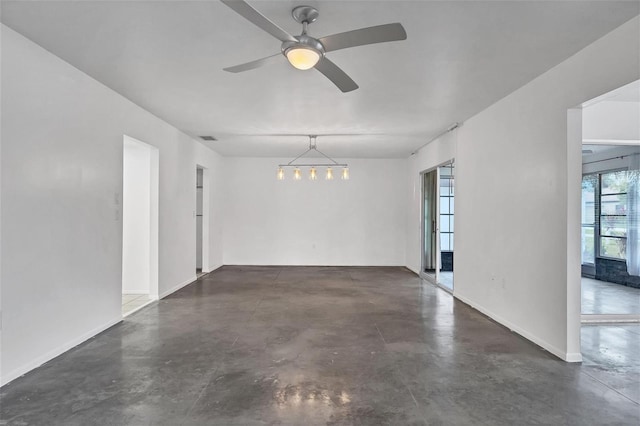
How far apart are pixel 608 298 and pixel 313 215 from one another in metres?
5.68

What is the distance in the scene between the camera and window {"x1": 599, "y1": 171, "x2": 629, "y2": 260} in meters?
5.60

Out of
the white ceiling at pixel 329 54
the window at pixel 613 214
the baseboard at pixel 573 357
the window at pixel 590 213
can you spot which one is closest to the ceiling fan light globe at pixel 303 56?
the white ceiling at pixel 329 54

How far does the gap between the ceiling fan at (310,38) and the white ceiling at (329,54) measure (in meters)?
0.14

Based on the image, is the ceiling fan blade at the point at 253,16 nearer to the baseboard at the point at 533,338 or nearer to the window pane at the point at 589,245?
the baseboard at the point at 533,338

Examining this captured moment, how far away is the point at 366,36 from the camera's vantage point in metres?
2.08

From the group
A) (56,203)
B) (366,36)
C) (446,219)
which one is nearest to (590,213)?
(446,219)

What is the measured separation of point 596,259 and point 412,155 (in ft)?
13.0

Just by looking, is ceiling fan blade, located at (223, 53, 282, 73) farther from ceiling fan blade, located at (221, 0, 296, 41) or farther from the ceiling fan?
ceiling fan blade, located at (221, 0, 296, 41)

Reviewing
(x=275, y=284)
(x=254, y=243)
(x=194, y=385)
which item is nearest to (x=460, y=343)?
(x=194, y=385)

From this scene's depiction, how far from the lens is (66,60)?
321cm

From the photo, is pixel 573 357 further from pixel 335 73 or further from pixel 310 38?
pixel 310 38

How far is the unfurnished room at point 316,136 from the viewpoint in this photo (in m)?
2.39

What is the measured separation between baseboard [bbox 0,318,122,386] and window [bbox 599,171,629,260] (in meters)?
7.19

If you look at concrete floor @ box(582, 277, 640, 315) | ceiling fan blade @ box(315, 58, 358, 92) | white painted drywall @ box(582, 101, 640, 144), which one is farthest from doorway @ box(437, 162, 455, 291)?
ceiling fan blade @ box(315, 58, 358, 92)
